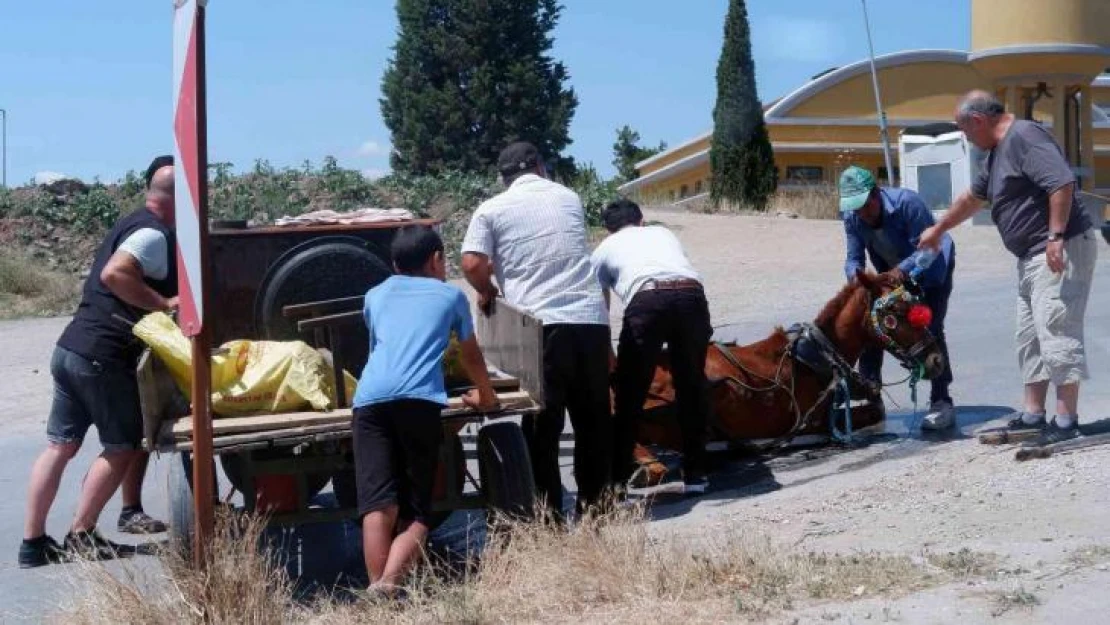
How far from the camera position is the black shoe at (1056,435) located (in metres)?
7.34

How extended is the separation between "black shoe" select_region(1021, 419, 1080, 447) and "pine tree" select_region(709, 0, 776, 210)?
2383 centimetres

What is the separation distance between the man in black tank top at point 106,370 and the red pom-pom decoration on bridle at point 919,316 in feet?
14.3

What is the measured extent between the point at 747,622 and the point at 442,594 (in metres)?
1.23

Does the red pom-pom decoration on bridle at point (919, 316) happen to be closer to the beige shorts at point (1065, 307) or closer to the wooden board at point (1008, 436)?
the wooden board at point (1008, 436)

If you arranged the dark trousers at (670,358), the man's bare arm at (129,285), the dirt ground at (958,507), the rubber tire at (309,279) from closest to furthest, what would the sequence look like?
the dirt ground at (958,507), the man's bare arm at (129,285), the rubber tire at (309,279), the dark trousers at (670,358)

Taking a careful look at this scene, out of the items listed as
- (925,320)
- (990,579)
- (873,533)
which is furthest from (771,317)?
(990,579)

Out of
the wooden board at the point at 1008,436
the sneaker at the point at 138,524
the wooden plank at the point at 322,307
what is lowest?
the sneaker at the point at 138,524

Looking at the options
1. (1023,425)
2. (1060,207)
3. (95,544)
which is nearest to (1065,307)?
(1060,207)

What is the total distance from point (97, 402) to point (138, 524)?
35.4 inches

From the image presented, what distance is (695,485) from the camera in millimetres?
8125

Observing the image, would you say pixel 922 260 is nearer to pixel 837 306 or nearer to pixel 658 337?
pixel 837 306

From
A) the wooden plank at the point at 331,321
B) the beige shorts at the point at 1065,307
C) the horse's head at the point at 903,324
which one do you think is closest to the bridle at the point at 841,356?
the horse's head at the point at 903,324

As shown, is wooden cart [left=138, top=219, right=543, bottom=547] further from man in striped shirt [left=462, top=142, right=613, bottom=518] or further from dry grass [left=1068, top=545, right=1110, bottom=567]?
dry grass [left=1068, top=545, right=1110, bottom=567]

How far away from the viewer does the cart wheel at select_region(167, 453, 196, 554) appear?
A: 21.1 feet
